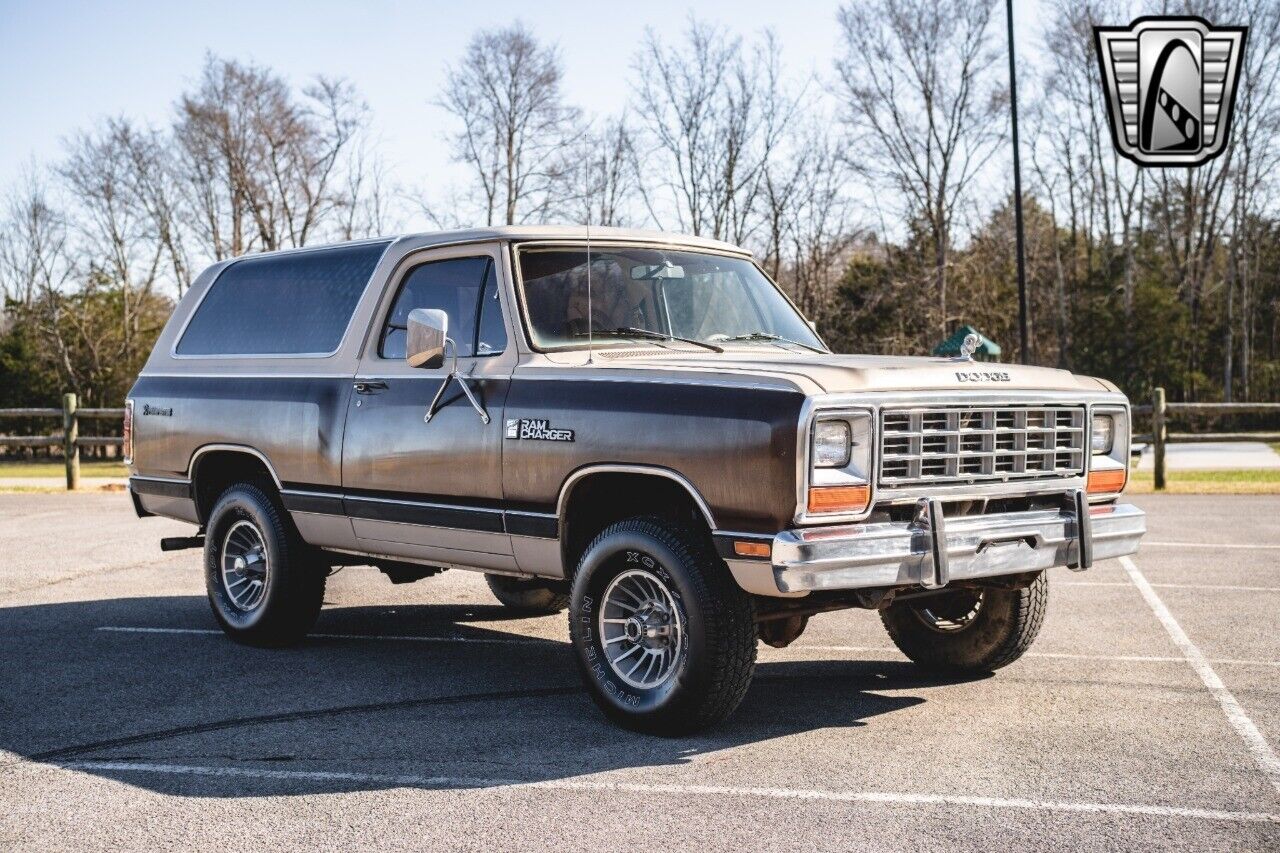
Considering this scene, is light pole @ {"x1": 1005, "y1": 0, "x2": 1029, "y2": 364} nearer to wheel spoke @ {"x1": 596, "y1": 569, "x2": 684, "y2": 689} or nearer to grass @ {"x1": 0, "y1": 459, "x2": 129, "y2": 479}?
grass @ {"x1": 0, "y1": 459, "x2": 129, "y2": 479}

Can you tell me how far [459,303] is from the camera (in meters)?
7.01

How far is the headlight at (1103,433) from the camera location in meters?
6.64

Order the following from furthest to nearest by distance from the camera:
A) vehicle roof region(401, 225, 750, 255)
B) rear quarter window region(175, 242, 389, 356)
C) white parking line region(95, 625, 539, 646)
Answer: white parking line region(95, 625, 539, 646)
rear quarter window region(175, 242, 389, 356)
vehicle roof region(401, 225, 750, 255)

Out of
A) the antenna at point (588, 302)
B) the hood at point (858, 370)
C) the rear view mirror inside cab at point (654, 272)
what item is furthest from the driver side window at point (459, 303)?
the rear view mirror inside cab at point (654, 272)

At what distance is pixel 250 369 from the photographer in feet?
26.4

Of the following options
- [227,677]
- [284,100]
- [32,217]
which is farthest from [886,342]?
[227,677]

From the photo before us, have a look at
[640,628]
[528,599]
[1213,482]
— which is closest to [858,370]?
[640,628]

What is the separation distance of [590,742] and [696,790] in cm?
84

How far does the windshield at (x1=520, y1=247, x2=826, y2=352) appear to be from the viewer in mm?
6730

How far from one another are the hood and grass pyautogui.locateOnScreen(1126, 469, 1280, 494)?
11.6 metres

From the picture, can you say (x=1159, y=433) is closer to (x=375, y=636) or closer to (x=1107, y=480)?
(x=1107, y=480)

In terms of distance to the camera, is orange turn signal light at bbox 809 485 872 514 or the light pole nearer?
orange turn signal light at bbox 809 485 872 514

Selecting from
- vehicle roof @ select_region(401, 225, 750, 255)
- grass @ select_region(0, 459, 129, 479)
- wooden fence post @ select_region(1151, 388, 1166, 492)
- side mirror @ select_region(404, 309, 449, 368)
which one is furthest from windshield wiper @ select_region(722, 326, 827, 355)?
grass @ select_region(0, 459, 129, 479)

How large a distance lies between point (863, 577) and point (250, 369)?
419cm
